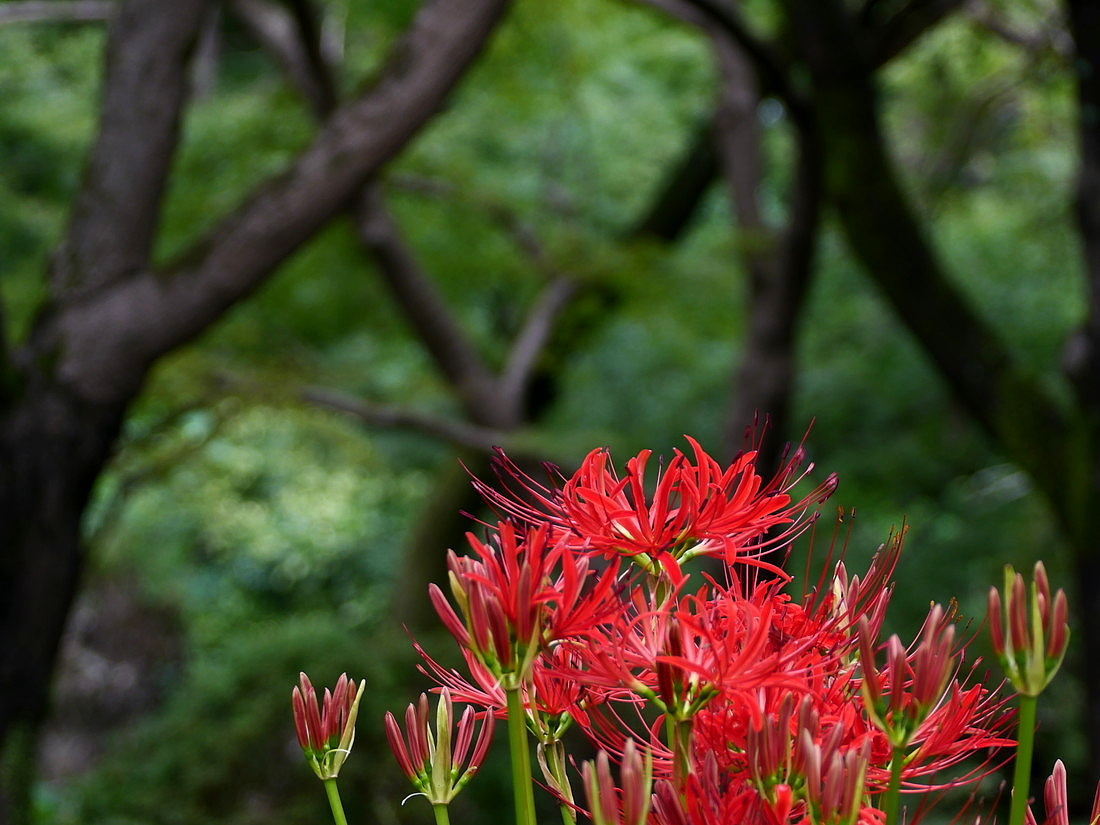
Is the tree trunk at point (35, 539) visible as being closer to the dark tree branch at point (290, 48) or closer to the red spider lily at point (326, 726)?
the red spider lily at point (326, 726)

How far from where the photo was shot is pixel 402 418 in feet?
15.6

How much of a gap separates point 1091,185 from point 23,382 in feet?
9.69

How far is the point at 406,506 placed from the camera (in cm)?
924

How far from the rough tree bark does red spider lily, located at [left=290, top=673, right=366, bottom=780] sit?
88.7 inches

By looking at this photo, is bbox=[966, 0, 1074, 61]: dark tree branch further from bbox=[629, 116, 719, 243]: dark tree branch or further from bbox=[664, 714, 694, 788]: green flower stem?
bbox=[664, 714, 694, 788]: green flower stem

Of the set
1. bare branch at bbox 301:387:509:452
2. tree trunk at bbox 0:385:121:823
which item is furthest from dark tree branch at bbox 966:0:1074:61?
tree trunk at bbox 0:385:121:823

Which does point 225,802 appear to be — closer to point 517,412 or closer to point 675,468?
point 517,412

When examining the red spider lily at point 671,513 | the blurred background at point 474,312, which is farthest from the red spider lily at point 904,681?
the blurred background at point 474,312

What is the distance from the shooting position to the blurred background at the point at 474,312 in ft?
9.62

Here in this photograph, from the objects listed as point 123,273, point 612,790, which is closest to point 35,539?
point 123,273

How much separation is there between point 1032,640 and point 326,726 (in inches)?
15.9

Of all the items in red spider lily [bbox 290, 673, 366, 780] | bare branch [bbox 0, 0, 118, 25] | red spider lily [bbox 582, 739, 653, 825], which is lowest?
red spider lily [bbox 582, 739, 653, 825]

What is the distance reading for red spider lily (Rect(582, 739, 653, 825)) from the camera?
0.56m

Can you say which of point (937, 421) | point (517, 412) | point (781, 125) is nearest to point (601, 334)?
point (517, 412)
